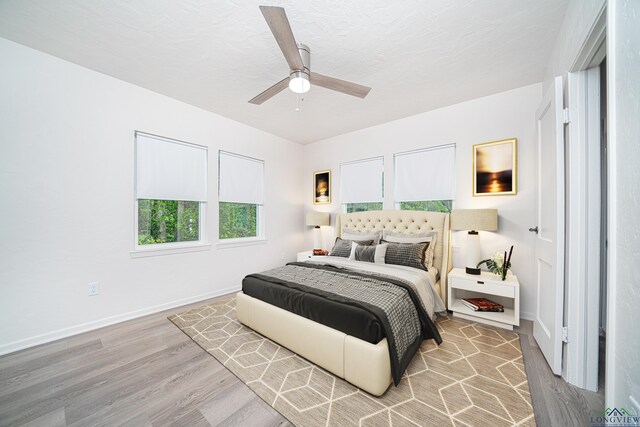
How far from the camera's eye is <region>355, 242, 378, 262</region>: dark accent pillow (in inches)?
126

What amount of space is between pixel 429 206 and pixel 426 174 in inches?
19.6

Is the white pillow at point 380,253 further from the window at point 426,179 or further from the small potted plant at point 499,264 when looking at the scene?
the small potted plant at point 499,264

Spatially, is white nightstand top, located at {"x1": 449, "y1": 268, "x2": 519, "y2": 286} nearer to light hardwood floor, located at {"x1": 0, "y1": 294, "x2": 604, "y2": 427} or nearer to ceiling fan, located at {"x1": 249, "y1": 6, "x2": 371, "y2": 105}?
light hardwood floor, located at {"x1": 0, "y1": 294, "x2": 604, "y2": 427}

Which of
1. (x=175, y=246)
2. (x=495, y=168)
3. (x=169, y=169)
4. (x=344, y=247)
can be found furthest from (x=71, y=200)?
(x=495, y=168)

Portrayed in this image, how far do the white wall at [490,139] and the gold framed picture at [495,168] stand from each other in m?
0.07

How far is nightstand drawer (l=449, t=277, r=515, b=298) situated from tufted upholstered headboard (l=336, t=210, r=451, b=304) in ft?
1.04

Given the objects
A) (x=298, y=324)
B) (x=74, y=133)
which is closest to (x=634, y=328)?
(x=298, y=324)

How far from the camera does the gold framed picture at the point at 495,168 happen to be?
9.62ft

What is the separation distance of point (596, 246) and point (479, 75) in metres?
2.07

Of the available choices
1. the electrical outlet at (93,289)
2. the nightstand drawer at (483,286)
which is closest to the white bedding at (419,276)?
the nightstand drawer at (483,286)

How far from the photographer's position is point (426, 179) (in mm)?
3615

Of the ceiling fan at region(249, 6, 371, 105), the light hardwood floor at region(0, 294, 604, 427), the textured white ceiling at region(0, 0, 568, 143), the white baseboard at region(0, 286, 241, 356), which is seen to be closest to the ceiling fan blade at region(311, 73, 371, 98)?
the ceiling fan at region(249, 6, 371, 105)

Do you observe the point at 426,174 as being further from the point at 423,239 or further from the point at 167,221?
the point at 167,221

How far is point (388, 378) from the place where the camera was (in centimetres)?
163
